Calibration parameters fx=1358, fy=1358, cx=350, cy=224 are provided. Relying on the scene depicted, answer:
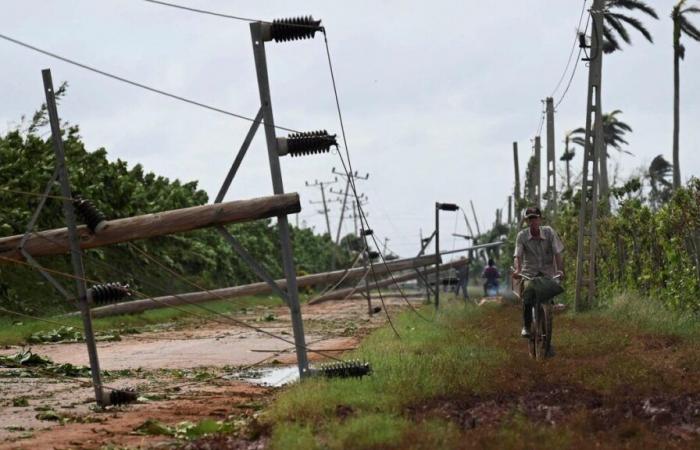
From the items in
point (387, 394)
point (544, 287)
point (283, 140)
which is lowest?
point (387, 394)

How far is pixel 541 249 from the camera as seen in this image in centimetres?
1712

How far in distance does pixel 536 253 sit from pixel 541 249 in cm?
9

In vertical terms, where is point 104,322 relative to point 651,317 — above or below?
above

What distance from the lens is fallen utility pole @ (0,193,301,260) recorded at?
14.5m

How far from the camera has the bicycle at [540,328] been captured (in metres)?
16.9

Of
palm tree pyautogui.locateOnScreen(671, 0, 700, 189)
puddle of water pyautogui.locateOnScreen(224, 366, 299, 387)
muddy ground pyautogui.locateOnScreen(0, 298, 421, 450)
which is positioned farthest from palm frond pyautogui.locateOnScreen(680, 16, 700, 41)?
puddle of water pyautogui.locateOnScreen(224, 366, 299, 387)

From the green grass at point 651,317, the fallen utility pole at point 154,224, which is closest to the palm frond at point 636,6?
the green grass at point 651,317

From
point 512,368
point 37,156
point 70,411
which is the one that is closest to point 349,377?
point 512,368

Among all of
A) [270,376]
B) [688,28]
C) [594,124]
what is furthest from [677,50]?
[270,376]

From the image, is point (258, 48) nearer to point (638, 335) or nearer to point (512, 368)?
point (512, 368)

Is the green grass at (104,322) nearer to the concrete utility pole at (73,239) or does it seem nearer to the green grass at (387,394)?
the green grass at (387,394)

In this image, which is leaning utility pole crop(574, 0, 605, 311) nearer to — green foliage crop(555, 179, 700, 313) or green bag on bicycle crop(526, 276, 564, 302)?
green foliage crop(555, 179, 700, 313)

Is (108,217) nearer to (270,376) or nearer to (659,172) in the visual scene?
(270,376)

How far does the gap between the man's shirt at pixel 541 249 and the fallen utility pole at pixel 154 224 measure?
11.6 ft
